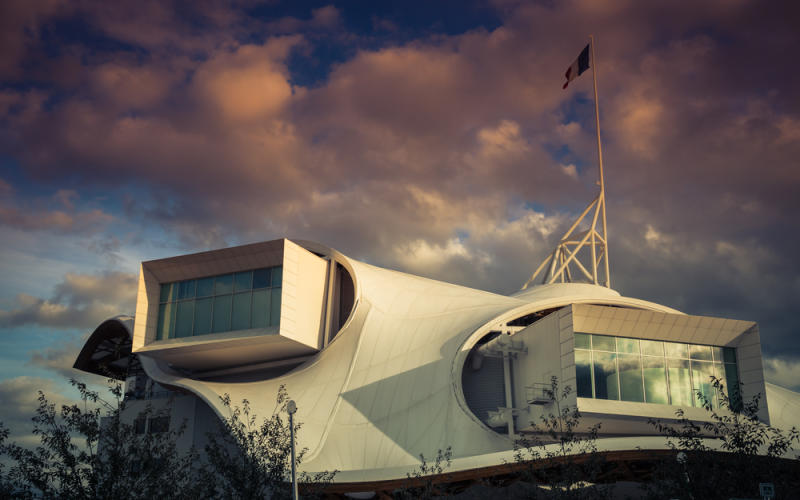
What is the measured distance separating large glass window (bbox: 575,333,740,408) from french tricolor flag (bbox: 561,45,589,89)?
26080 millimetres

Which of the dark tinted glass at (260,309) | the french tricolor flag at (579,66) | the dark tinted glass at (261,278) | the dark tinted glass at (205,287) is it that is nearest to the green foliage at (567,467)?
the dark tinted glass at (260,309)

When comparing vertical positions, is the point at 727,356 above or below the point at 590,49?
below

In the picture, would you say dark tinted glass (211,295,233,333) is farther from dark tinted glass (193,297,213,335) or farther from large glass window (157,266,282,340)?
dark tinted glass (193,297,213,335)

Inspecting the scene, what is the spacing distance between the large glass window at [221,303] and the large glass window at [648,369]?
655 inches

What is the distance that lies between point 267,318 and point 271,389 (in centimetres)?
402

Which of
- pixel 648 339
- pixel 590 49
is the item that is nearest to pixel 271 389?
pixel 648 339

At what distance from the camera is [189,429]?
1774 inches

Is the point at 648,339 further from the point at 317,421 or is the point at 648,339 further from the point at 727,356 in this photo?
the point at 317,421

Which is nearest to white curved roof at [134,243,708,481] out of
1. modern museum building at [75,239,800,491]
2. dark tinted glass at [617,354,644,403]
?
modern museum building at [75,239,800,491]

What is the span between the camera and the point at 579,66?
180 feet

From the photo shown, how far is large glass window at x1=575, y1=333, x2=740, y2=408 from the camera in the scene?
109 feet

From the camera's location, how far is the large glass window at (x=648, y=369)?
109 feet

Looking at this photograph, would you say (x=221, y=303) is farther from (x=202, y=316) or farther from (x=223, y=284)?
(x=202, y=316)

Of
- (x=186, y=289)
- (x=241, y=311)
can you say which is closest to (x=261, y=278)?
(x=241, y=311)
